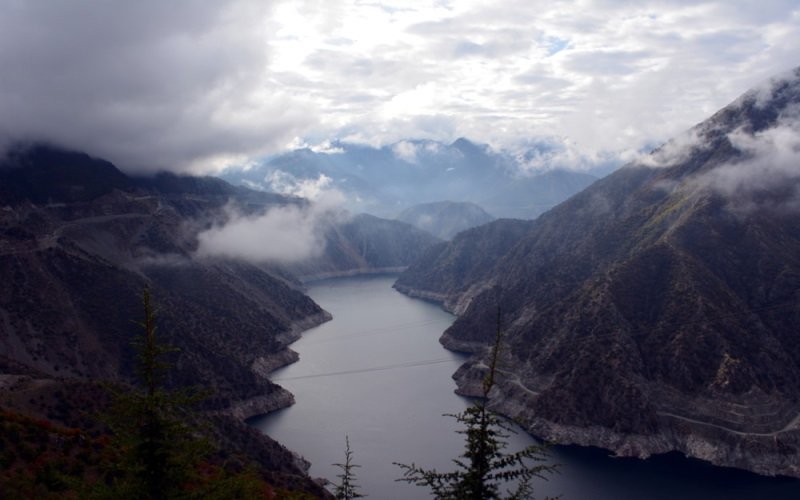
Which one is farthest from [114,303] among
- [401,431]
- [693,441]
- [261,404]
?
[693,441]

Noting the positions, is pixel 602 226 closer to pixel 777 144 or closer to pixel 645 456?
pixel 777 144

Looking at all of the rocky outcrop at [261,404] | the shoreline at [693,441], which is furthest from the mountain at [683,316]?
the rocky outcrop at [261,404]

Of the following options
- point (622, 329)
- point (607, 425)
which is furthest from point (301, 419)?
point (622, 329)

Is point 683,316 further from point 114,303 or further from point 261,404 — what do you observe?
point 114,303

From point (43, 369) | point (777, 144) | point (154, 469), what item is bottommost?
point (43, 369)

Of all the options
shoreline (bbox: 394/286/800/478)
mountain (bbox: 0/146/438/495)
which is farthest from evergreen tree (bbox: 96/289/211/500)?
shoreline (bbox: 394/286/800/478)

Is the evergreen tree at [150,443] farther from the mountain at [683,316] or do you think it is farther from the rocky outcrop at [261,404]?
the rocky outcrop at [261,404]
